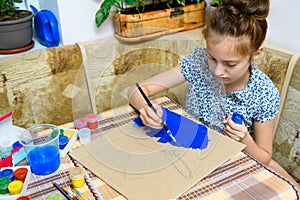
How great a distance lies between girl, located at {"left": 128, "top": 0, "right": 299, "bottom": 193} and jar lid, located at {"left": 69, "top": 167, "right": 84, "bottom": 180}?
26cm

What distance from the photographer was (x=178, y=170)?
798mm

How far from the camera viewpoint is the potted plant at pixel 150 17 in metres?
1.41

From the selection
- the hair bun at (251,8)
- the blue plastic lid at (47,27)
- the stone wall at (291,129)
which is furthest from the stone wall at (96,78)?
the hair bun at (251,8)

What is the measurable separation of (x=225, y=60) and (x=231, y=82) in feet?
0.49

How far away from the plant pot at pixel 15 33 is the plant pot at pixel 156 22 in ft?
1.23

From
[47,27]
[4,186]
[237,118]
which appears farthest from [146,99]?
[47,27]

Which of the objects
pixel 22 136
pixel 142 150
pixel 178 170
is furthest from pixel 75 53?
pixel 178 170

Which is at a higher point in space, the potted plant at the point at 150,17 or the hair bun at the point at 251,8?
the hair bun at the point at 251,8

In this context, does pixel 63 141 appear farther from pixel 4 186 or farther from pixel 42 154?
pixel 4 186

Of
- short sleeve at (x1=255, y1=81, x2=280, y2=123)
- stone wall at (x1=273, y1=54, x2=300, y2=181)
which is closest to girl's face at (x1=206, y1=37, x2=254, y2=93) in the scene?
short sleeve at (x1=255, y1=81, x2=280, y2=123)

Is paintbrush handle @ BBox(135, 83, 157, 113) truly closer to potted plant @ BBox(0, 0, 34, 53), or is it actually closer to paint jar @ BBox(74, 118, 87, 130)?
paint jar @ BBox(74, 118, 87, 130)

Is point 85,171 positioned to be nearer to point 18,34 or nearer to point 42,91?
point 42,91

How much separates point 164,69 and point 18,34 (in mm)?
632

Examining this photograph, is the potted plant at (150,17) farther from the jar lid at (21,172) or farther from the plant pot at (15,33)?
the jar lid at (21,172)
